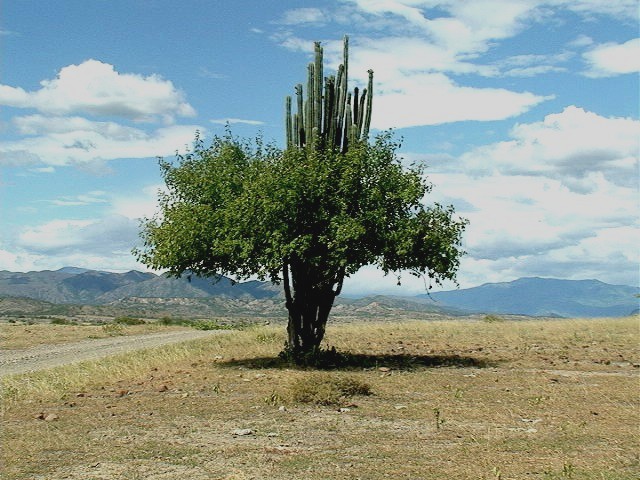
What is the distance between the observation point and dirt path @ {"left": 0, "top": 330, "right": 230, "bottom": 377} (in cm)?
2910

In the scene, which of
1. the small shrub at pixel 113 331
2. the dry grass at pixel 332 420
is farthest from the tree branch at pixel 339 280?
the small shrub at pixel 113 331

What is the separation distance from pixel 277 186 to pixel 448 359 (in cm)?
992

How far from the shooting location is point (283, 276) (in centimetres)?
2489

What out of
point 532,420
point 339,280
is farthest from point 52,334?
point 532,420

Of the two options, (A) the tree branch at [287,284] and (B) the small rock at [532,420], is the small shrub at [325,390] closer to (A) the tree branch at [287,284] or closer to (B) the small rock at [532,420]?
(B) the small rock at [532,420]

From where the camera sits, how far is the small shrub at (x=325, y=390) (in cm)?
1666

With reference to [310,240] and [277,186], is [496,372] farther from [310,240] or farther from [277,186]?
[277,186]

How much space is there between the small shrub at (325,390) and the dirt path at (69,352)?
1384 centimetres

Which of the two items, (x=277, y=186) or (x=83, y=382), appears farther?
(x=277, y=186)

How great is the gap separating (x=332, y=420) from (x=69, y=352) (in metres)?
23.3

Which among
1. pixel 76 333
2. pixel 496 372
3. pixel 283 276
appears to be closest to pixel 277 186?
pixel 283 276

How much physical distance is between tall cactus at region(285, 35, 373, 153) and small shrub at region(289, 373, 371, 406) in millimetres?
10917

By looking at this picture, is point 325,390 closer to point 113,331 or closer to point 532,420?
point 532,420

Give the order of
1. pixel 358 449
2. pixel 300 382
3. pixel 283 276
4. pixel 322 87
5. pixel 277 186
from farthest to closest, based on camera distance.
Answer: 1. pixel 322 87
2. pixel 283 276
3. pixel 277 186
4. pixel 300 382
5. pixel 358 449
